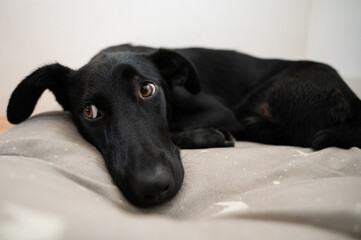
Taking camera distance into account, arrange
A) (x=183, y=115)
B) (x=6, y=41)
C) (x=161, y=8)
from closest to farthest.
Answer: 1. (x=183, y=115)
2. (x=6, y=41)
3. (x=161, y=8)

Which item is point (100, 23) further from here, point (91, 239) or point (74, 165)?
point (91, 239)

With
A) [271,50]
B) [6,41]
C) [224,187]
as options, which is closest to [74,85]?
[224,187]

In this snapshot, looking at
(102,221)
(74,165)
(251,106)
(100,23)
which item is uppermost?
(100,23)

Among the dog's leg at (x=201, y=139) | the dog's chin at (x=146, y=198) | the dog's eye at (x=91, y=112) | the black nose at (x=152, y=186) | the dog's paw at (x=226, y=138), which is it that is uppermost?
the dog's eye at (x=91, y=112)

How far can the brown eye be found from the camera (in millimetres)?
1138

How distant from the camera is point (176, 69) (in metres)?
1.60

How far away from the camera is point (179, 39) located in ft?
8.86

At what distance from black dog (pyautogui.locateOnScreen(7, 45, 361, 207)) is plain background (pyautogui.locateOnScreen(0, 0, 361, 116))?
76 centimetres

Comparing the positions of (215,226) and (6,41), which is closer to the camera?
→ (215,226)

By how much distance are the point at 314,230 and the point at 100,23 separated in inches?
98.7

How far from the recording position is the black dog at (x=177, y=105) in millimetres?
887

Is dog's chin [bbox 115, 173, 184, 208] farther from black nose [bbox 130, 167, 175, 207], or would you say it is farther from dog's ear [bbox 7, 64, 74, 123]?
dog's ear [bbox 7, 64, 74, 123]

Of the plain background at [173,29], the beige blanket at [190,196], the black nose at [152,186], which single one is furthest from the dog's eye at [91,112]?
the plain background at [173,29]

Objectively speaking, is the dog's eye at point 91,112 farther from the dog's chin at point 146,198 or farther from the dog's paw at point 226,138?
the dog's paw at point 226,138
